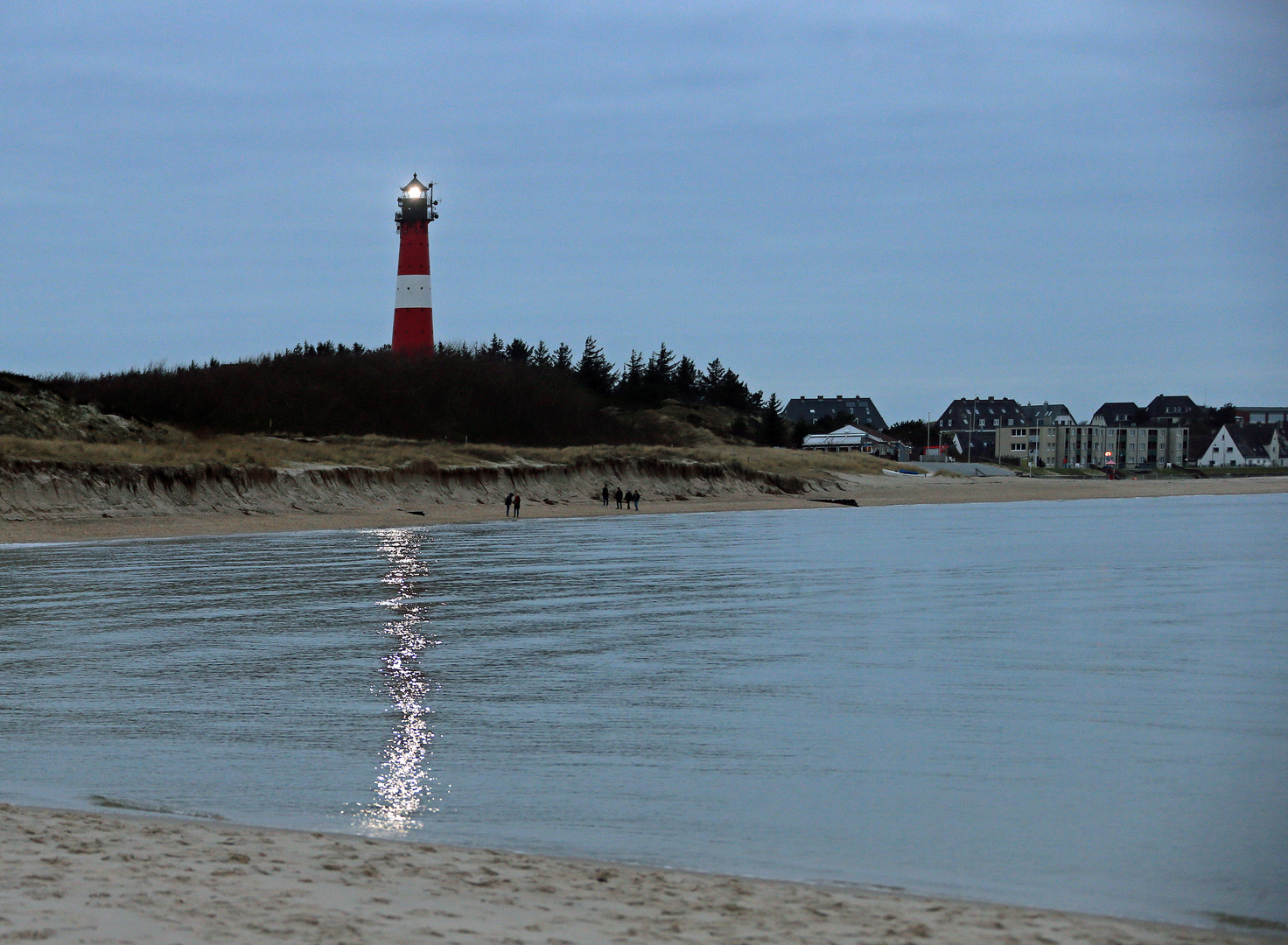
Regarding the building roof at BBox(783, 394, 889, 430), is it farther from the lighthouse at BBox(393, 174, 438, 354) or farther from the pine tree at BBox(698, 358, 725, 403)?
the lighthouse at BBox(393, 174, 438, 354)

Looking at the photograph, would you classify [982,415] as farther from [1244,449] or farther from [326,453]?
[326,453]

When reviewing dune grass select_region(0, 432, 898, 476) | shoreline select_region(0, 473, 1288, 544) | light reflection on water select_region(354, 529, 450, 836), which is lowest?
light reflection on water select_region(354, 529, 450, 836)

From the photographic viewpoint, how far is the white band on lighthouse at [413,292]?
78375mm

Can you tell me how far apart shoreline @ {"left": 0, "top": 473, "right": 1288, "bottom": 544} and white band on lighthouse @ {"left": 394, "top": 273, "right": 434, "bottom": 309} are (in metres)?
23.8

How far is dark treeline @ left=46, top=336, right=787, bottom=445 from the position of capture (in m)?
70.5

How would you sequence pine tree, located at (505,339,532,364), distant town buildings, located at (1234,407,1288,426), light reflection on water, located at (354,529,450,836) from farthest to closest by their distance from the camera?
distant town buildings, located at (1234,407,1288,426) → pine tree, located at (505,339,532,364) → light reflection on water, located at (354,529,450,836)

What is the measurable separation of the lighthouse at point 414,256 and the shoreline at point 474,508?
2386cm

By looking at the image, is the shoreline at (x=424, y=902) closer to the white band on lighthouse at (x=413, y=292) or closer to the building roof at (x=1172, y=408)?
the white band on lighthouse at (x=413, y=292)

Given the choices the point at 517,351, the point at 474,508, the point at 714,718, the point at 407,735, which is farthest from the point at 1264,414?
the point at 407,735

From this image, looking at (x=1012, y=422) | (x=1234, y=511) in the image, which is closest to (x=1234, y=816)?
(x=1234, y=511)

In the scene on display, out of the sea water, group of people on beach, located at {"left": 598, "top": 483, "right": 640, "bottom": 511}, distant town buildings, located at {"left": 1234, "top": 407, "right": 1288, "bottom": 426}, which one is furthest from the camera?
distant town buildings, located at {"left": 1234, "top": 407, "right": 1288, "bottom": 426}

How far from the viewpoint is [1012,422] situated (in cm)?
16112

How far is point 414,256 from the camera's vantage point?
7706cm

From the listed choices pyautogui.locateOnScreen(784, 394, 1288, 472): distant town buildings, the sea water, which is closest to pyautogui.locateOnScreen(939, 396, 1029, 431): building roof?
pyautogui.locateOnScreen(784, 394, 1288, 472): distant town buildings
